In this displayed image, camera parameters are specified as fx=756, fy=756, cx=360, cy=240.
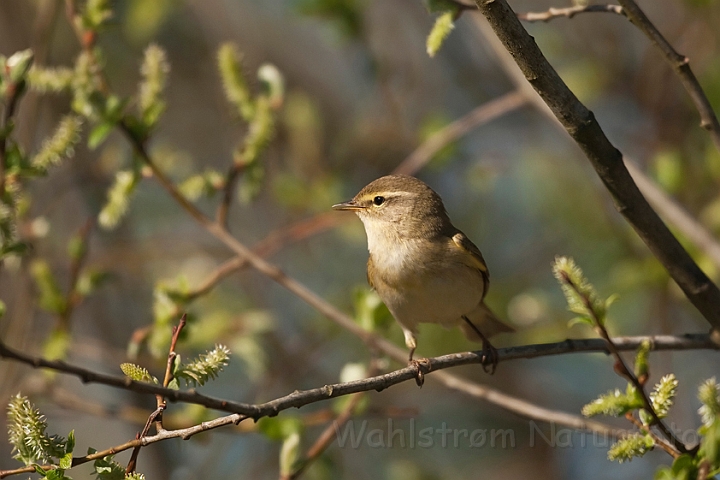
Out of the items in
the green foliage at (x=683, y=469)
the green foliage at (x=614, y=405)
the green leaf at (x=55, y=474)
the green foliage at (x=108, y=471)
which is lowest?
the green leaf at (x=55, y=474)

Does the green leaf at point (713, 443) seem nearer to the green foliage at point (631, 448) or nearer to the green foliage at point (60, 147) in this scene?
the green foliage at point (631, 448)

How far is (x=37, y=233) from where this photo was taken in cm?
405

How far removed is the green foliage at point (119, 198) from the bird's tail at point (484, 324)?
6.30 feet

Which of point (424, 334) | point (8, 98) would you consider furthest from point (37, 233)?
point (424, 334)

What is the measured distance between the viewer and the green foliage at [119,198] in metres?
3.35

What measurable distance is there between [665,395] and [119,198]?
2382mm

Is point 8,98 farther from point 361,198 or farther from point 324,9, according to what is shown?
point 324,9

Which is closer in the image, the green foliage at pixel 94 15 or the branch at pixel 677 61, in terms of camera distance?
the branch at pixel 677 61

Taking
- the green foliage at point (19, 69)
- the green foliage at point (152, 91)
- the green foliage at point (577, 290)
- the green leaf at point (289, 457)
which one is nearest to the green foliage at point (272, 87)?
the green foliage at point (152, 91)

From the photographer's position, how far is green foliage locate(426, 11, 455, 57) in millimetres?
2717

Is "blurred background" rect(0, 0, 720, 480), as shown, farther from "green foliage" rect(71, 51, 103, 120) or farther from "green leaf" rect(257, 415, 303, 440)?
"green foliage" rect(71, 51, 103, 120)

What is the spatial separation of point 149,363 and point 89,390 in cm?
269

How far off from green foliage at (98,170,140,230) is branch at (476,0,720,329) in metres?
1.93

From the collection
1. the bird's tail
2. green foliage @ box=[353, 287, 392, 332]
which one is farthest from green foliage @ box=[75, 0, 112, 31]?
the bird's tail
